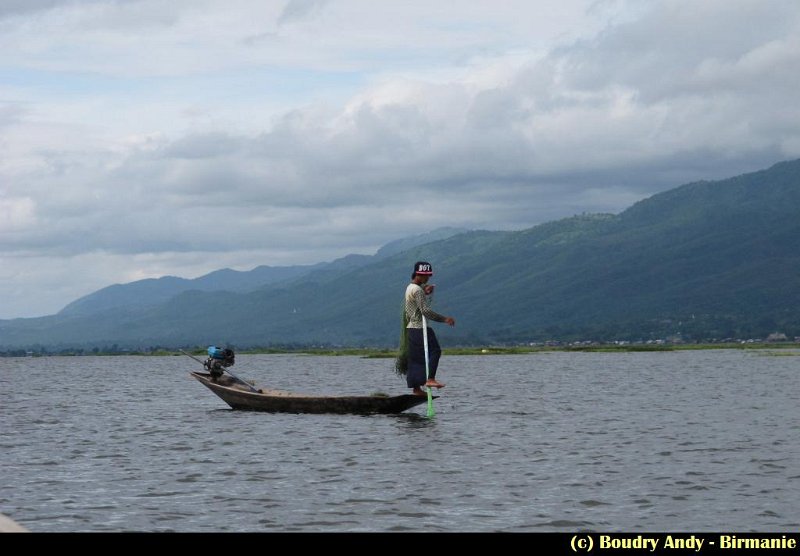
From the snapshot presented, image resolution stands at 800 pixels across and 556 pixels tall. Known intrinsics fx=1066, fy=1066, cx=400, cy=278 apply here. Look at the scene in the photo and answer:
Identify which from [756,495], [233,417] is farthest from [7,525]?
[233,417]

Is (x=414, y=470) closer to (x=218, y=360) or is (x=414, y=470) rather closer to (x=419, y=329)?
(x=419, y=329)

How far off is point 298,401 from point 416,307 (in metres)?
9.67

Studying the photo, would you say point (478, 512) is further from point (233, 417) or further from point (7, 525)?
point (233, 417)

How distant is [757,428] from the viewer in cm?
4191

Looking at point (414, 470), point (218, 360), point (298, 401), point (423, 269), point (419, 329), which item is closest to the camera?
point (414, 470)

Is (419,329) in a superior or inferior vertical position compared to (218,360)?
superior

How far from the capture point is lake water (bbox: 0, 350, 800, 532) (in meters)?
22.7

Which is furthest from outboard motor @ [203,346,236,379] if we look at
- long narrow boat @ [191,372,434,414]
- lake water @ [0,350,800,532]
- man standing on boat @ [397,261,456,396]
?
man standing on boat @ [397,261,456,396]

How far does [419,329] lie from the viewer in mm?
42562

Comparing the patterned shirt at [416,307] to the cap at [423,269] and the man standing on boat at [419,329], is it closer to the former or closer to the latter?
the man standing on boat at [419,329]

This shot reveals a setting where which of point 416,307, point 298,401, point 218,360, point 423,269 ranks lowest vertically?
point 298,401

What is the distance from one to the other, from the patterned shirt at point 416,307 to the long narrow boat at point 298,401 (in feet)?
11.4

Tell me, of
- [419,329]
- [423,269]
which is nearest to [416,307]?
[419,329]

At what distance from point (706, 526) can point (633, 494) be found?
4.21m
